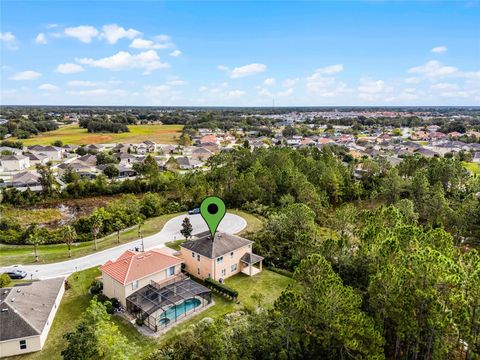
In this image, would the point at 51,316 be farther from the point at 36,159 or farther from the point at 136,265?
the point at 36,159

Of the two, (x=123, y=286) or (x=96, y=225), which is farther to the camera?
(x=96, y=225)

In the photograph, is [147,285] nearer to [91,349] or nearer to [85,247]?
[91,349]

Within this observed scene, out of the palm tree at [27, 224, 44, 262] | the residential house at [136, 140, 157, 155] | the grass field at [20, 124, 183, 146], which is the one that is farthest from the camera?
the grass field at [20, 124, 183, 146]

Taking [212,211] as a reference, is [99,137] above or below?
above

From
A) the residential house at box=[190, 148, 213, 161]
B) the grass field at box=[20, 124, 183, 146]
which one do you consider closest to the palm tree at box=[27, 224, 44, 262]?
the residential house at box=[190, 148, 213, 161]

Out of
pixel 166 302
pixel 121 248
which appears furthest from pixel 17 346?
pixel 121 248

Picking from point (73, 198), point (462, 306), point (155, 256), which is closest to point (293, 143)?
point (73, 198)

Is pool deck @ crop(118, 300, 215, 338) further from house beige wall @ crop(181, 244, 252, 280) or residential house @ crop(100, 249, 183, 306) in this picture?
house beige wall @ crop(181, 244, 252, 280)
